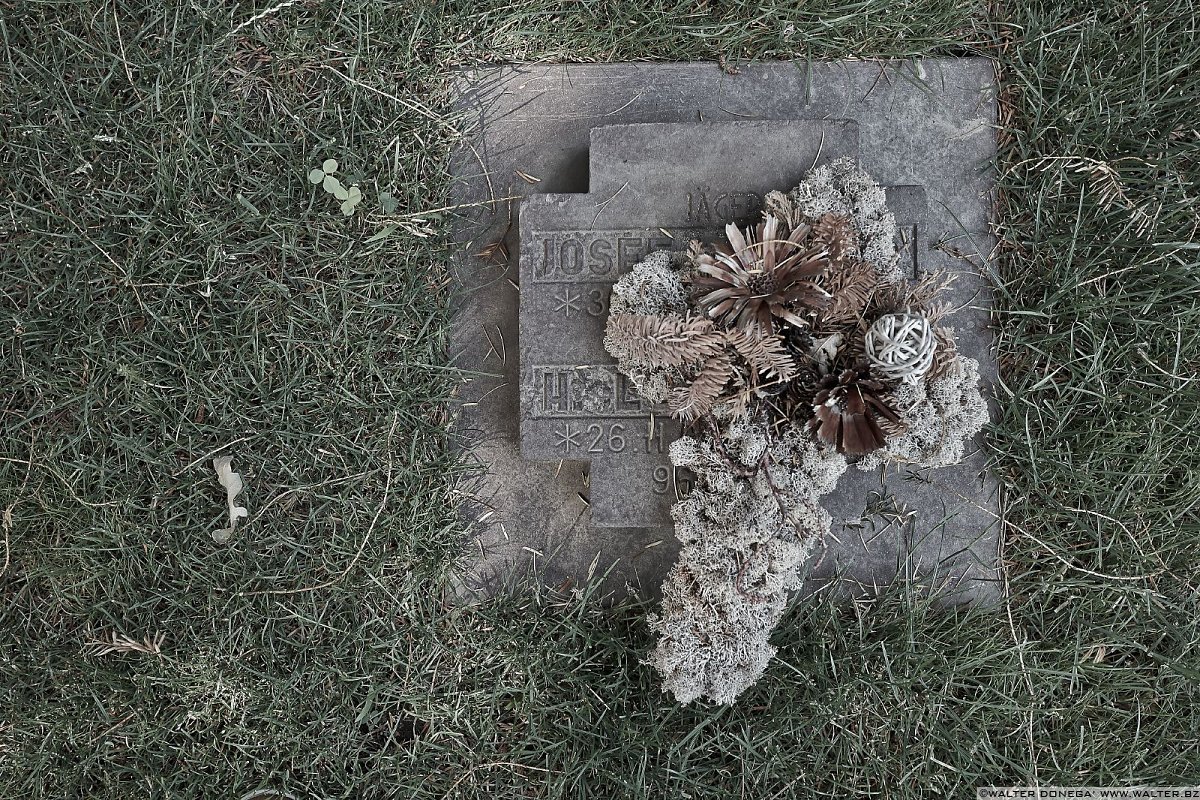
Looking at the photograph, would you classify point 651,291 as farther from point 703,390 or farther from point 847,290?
point 847,290

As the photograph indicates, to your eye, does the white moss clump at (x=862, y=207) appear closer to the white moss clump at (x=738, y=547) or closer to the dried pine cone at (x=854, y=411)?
the dried pine cone at (x=854, y=411)

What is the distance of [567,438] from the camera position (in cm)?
226

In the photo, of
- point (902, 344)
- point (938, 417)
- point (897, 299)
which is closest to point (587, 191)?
point (897, 299)

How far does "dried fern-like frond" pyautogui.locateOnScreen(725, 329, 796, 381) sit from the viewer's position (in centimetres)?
191

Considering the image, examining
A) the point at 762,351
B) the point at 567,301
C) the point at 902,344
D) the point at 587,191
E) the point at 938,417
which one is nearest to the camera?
the point at 902,344

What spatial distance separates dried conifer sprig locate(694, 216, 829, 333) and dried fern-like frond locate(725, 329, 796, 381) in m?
0.02

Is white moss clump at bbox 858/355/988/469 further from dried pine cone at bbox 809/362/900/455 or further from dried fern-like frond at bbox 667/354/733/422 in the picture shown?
dried fern-like frond at bbox 667/354/733/422

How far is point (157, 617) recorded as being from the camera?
97.9 inches

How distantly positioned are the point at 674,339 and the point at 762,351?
227 mm

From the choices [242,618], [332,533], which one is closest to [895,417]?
[332,533]

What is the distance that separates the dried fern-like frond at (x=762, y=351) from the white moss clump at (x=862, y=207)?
397mm

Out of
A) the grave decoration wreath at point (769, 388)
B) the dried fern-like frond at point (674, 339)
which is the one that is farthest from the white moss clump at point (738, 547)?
the dried fern-like frond at point (674, 339)

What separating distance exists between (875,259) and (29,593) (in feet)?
9.61

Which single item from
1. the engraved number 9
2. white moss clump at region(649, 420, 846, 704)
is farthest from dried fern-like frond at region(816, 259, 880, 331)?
the engraved number 9
